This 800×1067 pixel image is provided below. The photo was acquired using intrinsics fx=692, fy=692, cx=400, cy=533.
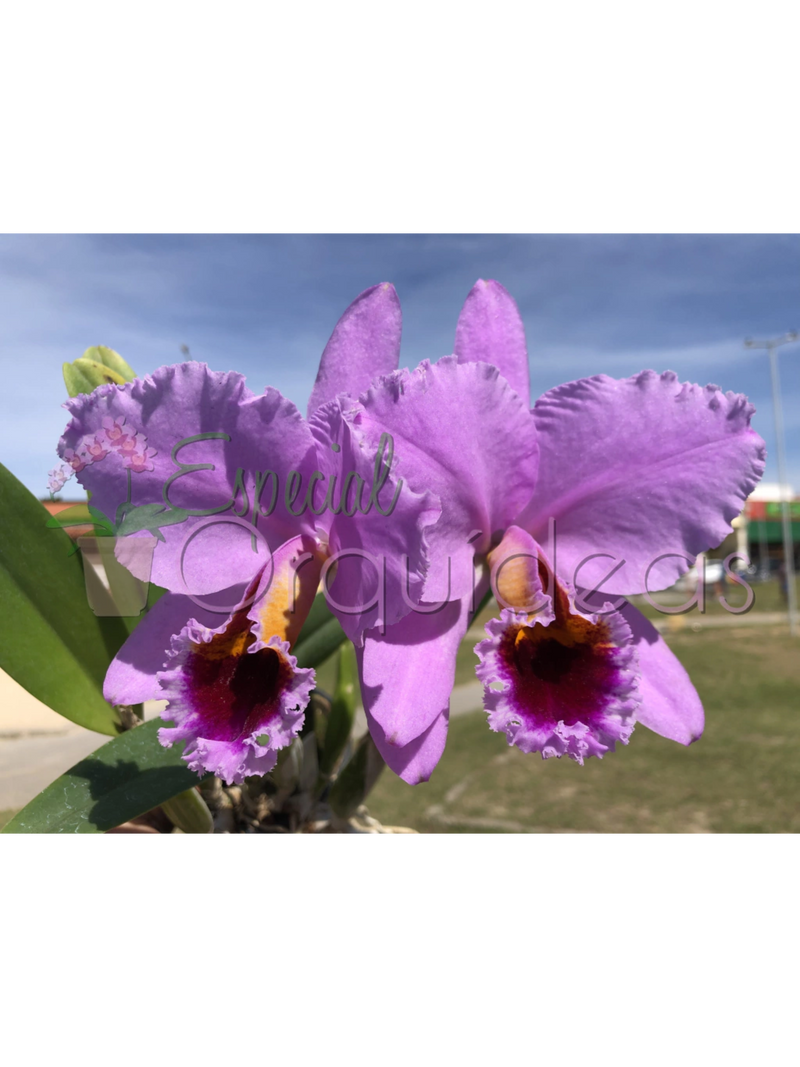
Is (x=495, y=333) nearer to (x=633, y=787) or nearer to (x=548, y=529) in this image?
(x=548, y=529)

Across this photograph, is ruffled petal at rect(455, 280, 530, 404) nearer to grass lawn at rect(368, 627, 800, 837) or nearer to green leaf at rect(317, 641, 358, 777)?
green leaf at rect(317, 641, 358, 777)

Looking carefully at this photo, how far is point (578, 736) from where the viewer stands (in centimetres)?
41

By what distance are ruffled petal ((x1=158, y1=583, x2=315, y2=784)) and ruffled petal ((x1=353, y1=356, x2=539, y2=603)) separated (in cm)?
10

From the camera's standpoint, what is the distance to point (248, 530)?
45 centimetres

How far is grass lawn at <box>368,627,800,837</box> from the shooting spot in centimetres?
362

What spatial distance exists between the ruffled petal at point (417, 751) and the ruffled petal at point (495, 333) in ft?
0.78

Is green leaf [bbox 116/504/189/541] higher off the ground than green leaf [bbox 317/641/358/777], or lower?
higher

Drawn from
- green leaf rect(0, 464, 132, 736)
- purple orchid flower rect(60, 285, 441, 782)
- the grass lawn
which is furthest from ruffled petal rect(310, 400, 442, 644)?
the grass lawn

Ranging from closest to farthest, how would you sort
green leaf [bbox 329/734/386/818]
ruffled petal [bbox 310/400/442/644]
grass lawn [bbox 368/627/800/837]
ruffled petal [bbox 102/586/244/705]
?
ruffled petal [bbox 310/400/442/644] < ruffled petal [bbox 102/586/244/705] < green leaf [bbox 329/734/386/818] < grass lawn [bbox 368/627/800/837]

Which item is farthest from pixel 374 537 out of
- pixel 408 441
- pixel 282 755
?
pixel 282 755

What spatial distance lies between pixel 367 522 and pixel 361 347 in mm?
152

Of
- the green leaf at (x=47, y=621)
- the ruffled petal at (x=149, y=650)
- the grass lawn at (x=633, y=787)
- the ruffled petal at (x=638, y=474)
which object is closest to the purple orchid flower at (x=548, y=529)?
the ruffled petal at (x=638, y=474)

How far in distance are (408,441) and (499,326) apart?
0.50ft

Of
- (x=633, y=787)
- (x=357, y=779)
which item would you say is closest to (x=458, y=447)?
(x=357, y=779)
